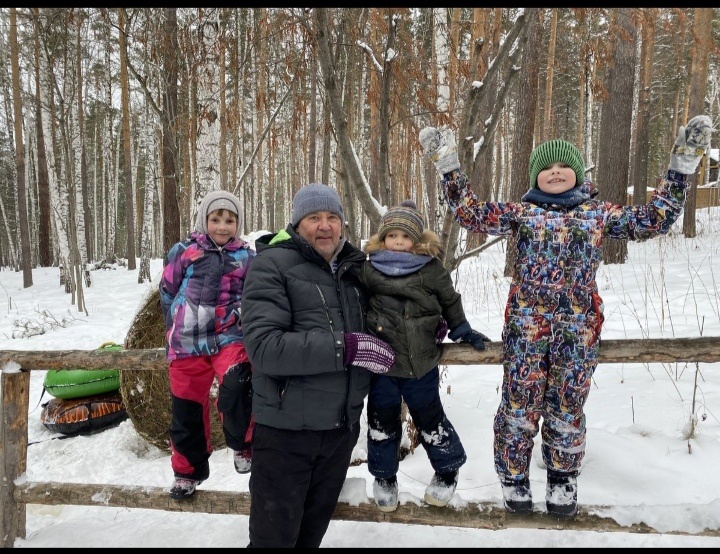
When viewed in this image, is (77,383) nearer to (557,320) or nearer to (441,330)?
(441,330)

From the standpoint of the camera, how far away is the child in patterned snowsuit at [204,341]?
6.94ft

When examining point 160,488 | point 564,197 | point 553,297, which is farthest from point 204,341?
point 564,197

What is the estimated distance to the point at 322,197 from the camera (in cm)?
182

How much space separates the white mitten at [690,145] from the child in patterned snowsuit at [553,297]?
0.14 feet

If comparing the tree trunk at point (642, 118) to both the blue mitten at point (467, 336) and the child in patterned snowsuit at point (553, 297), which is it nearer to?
the child in patterned snowsuit at point (553, 297)

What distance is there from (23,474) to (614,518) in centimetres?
334

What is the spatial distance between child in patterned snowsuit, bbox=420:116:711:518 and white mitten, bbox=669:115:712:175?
4 centimetres

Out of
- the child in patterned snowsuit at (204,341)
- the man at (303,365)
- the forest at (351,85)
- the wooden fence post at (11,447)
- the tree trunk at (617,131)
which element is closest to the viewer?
the man at (303,365)

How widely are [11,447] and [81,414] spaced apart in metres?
1.98

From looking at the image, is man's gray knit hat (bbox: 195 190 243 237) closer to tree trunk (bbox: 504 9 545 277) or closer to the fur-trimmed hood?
the fur-trimmed hood

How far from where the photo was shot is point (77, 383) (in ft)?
14.5

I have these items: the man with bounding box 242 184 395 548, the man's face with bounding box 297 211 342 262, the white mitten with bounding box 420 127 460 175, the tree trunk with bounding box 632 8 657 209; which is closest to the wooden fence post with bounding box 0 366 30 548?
the man with bounding box 242 184 395 548

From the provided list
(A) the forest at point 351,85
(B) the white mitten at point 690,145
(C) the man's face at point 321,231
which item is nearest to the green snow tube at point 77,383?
(A) the forest at point 351,85

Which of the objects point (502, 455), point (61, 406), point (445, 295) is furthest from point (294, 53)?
point (61, 406)
